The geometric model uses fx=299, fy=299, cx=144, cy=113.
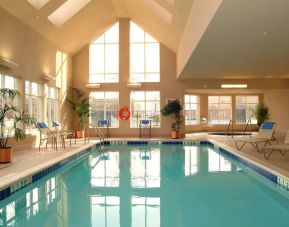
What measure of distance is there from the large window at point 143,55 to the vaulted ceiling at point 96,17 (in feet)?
1.87

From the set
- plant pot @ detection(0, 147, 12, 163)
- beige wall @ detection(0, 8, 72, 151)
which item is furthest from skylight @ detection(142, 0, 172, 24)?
plant pot @ detection(0, 147, 12, 163)

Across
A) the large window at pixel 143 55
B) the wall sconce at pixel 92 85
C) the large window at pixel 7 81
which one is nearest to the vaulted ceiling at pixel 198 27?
the large window at pixel 143 55

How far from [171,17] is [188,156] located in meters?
4.46

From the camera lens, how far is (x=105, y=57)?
48.4ft

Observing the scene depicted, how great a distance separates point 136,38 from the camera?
1462 centimetres

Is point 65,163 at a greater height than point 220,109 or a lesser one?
lesser

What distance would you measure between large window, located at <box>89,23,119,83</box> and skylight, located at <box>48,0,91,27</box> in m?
3.58

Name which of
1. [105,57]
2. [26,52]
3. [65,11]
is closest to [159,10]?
[65,11]

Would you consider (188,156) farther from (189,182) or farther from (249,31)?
(249,31)

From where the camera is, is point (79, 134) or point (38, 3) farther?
point (79, 134)

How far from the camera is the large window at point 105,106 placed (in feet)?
47.9

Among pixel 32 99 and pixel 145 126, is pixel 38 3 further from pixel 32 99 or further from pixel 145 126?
pixel 145 126

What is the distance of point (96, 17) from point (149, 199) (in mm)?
9962

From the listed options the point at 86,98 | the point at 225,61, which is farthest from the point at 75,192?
the point at 86,98
